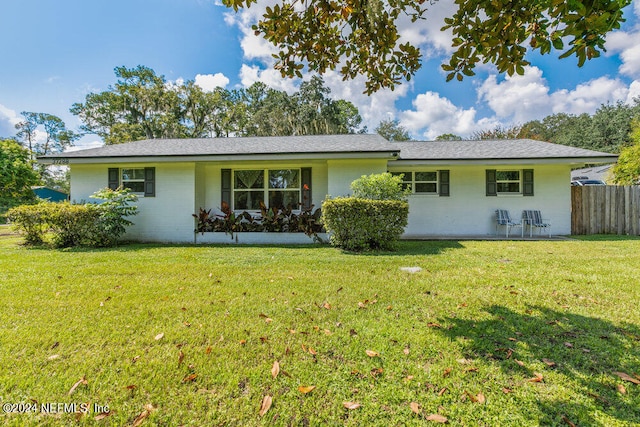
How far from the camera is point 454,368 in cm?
213

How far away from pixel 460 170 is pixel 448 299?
7916mm

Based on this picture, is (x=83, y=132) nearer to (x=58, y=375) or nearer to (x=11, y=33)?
(x=11, y=33)

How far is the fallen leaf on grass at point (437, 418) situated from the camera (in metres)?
1.63

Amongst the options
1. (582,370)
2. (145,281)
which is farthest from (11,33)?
(582,370)

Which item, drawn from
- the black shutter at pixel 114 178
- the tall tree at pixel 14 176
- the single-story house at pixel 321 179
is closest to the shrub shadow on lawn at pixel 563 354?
the single-story house at pixel 321 179

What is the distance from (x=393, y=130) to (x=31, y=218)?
124 feet

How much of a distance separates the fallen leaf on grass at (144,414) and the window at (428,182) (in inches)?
383

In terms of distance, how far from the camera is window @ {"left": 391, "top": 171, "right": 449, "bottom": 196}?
33.3ft

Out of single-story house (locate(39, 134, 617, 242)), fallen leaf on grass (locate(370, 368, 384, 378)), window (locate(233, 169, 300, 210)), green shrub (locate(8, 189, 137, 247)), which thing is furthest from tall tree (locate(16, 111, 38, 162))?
fallen leaf on grass (locate(370, 368, 384, 378))

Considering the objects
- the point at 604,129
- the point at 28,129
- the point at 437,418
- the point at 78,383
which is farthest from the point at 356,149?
the point at 28,129

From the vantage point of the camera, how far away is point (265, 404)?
1.76 m

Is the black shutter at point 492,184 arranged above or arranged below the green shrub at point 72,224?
above

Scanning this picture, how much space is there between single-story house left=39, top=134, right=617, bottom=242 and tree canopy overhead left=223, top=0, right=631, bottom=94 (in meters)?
5.10

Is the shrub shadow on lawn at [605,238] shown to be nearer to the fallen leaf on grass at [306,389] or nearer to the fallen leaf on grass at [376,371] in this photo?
the fallen leaf on grass at [376,371]
